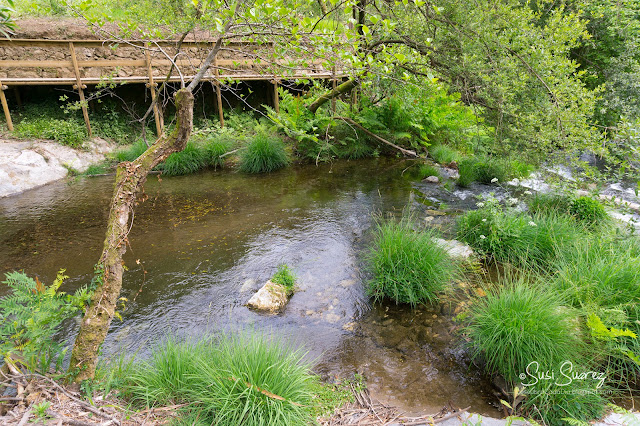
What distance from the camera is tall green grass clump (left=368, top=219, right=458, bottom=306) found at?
4344 mm

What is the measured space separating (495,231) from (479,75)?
2.60 meters

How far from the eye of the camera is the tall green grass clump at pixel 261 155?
33.1ft

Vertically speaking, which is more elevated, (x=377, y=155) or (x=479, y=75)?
(x=479, y=75)

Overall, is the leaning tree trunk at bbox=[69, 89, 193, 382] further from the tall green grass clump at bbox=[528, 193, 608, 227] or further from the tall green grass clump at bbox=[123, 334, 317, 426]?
the tall green grass clump at bbox=[528, 193, 608, 227]

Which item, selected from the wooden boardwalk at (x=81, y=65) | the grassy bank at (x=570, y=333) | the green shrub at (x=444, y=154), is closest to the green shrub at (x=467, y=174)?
the green shrub at (x=444, y=154)

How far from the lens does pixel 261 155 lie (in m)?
10.1

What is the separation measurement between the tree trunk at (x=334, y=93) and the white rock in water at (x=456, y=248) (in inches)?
220

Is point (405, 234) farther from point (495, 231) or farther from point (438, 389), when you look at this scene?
point (438, 389)

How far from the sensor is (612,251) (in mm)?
3910

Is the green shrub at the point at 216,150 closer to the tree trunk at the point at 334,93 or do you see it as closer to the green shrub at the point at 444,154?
the tree trunk at the point at 334,93

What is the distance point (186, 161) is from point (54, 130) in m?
4.16

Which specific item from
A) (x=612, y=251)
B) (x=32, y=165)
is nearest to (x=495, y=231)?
(x=612, y=251)

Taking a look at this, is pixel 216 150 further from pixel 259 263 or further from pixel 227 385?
pixel 227 385

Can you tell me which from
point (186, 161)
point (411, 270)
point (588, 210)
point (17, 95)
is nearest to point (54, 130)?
point (17, 95)
